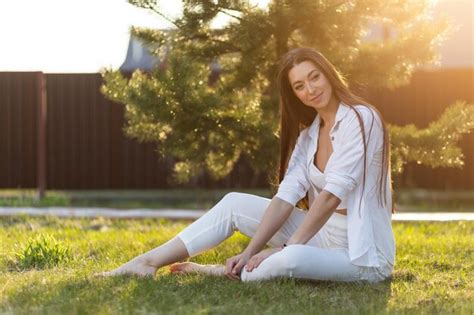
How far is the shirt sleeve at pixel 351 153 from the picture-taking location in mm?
3766

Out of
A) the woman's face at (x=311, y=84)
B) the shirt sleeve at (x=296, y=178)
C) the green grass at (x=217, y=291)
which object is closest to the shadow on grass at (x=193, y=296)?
the green grass at (x=217, y=291)

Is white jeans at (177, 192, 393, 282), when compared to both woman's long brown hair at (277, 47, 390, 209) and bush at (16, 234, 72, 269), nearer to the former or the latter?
woman's long brown hair at (277, 47, 390, 209)

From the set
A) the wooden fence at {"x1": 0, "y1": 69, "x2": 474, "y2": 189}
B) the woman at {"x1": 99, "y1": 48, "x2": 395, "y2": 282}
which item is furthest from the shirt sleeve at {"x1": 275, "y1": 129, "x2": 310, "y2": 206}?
the wooden fence at {"x1": 0, "y1": 69, "x2": 474, "y2": 189}

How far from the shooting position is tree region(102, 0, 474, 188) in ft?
18.8

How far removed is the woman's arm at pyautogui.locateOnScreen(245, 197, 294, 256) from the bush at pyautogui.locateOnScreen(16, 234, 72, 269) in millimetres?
1283

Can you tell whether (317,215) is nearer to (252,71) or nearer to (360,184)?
(360,184)

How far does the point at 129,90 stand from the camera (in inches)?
225

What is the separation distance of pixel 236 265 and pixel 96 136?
6.67 metres

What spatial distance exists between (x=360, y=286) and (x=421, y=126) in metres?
6.50

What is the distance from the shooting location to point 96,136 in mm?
10383

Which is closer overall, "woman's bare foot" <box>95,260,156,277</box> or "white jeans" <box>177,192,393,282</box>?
"white jeans" <box>177,192,393,282</box>

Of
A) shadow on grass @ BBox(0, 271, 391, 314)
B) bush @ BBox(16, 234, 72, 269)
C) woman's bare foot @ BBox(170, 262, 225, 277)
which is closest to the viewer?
shadow on grass @ BBox(0, 271, 391, 314)

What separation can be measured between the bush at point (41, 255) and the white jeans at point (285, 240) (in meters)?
1.00

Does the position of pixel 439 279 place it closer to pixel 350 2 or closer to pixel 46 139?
pixel 350 2
